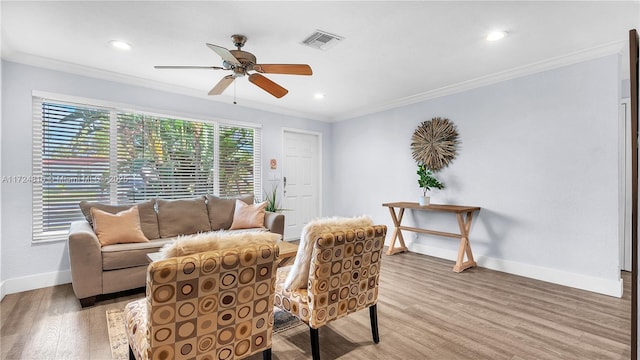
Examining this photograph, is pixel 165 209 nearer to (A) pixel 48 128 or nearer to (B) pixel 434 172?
(A) pixel 48 128

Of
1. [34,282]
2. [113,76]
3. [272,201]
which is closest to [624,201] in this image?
[272,201]

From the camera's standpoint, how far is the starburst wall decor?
427 centimetres

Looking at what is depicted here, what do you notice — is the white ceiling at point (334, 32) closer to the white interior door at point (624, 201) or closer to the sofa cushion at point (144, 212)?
the white interior door at point (624, 201)

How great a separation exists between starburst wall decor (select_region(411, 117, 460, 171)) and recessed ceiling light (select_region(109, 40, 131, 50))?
12.5 feet

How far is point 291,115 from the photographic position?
5602mm

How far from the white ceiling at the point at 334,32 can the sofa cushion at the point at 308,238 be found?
1594mm

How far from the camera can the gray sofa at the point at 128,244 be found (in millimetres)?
2752

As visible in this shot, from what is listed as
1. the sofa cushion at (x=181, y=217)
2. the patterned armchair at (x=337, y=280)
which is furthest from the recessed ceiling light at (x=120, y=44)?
the patterned armchair at (x=337, y=280)

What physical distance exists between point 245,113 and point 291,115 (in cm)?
92

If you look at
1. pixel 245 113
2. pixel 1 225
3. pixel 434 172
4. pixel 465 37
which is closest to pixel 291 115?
pixel 245 113

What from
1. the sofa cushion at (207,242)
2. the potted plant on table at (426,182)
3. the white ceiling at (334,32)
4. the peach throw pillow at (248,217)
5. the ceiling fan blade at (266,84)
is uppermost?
the white ceiling at (334,32)

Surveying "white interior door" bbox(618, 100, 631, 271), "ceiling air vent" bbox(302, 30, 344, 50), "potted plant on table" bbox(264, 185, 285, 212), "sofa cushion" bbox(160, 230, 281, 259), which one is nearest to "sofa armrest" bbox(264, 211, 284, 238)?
"potted plant on table" bbox(264, 185, 285, 212)

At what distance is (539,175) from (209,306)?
370 centimetres

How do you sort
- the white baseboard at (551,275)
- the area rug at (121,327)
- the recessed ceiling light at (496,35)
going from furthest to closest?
the white baseboard at (551,275), the recessed ceiling light at (496,35), the area rug at (121,327)
